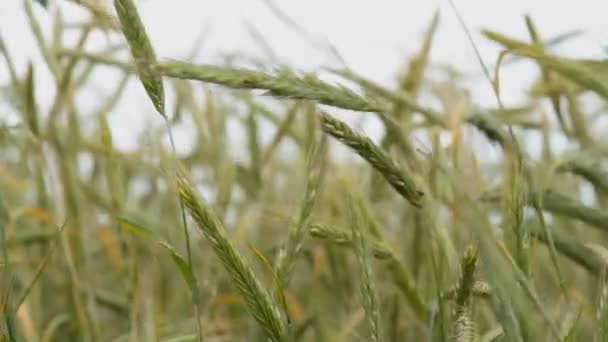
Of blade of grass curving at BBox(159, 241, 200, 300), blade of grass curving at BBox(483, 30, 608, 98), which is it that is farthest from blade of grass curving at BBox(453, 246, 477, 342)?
blade of grass curving at BBox(483, 30, 608, 98)

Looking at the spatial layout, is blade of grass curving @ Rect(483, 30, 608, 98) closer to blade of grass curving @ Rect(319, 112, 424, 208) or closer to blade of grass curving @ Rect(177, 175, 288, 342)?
blade of grass curving @ Rect(319, 112, 424, 208)

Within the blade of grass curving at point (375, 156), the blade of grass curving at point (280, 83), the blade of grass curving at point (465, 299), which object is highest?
the blade of grass curving at point (280, 83)

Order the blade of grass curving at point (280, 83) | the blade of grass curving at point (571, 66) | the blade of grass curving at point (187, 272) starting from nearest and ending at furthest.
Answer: the blade of grass curving at point (280, 83)
the blade of grass curving at point (187, 272)
the blade of grass curving at point (571, 66)

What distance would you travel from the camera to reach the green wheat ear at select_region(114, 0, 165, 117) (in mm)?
719

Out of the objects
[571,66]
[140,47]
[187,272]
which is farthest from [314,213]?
[140,47]

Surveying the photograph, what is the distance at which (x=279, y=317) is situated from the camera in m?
0.76

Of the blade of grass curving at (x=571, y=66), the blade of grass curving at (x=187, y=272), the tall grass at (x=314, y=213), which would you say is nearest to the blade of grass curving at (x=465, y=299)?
the tall grass at (x=314, y=213)

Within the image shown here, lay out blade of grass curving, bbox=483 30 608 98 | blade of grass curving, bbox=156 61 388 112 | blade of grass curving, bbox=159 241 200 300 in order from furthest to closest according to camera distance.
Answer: blade of grass curving, bbox=483 30 608 98 < blade of grass curving, bbox=159 241 200 300 < blade of grass curving, bbox=156 61 388 112

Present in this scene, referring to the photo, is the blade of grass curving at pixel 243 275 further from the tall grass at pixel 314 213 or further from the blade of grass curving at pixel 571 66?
the blade of grass curving at pixel 571 66

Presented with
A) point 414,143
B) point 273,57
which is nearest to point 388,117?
point 414,143

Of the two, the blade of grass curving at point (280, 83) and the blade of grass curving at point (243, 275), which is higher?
the blade of grass curving at point (280, 83)

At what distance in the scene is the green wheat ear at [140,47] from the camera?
0.72 meters

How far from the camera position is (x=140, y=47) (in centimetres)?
72

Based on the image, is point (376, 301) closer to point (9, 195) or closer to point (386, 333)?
point (386, 333)
